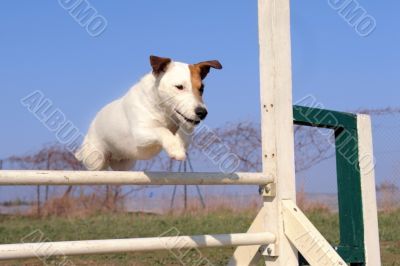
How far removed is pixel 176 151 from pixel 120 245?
0.49 m

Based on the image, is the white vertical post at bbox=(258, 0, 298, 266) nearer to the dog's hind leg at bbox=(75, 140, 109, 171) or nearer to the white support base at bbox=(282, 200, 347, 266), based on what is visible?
the white support base at bbox=(282, 200, 347, 266)

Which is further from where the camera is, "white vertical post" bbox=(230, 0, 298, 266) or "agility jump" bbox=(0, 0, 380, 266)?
"white vertical post" bbox=(230, 0, 298, 266)

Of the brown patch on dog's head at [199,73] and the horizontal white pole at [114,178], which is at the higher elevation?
the brown patch on dog's head at [199,73]

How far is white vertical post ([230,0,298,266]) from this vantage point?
347 centimetres

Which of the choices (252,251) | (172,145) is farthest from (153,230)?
(172,145)

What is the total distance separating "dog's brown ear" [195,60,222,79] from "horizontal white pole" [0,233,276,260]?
2.71ft

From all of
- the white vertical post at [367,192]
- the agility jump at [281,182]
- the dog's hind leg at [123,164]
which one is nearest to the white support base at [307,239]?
the agility jump at [281,182]

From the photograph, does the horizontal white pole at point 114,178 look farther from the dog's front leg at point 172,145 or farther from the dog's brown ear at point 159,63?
the dog's brown ear at point 159,63

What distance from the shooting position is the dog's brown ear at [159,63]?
323 centimetres

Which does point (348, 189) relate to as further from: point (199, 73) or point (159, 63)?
point (159, 63)

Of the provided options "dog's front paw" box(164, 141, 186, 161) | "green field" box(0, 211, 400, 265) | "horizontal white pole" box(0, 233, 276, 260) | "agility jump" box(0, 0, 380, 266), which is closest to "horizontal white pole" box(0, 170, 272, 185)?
"agility jump" box(0, 0, 380, 266)

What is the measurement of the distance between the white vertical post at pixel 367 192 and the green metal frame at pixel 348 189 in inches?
1.4

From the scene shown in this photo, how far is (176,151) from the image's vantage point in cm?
288

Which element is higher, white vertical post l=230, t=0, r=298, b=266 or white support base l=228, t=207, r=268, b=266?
white vertical post l=230, t=0, r=298, b=266
